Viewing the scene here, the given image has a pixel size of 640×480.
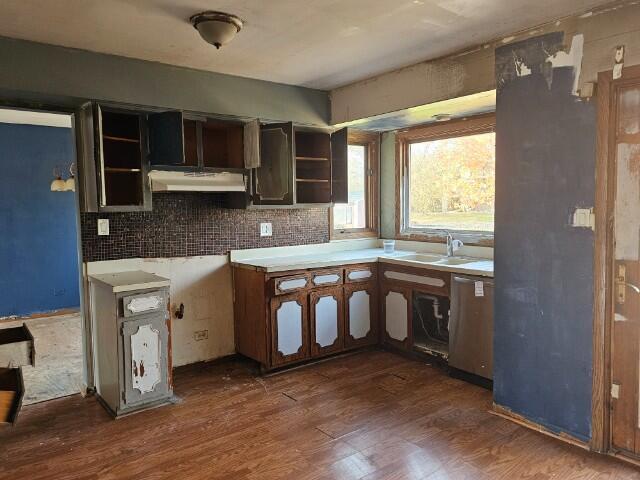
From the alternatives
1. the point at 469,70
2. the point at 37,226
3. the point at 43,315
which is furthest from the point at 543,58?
the point at 43,315

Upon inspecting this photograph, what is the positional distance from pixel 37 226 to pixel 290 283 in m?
3.94

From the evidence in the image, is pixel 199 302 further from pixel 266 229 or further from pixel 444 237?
pixel 444 237

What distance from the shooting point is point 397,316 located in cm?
423

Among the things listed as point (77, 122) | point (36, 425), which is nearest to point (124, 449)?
point (36, 425)

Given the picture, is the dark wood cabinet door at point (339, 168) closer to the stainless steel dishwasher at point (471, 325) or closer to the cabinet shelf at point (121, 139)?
the stainless steel dishwasher at point (471, 325)

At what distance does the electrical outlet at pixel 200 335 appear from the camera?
4.01m

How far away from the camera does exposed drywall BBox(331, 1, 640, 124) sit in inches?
95.8

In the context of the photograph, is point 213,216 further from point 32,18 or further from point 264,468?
point 264,468

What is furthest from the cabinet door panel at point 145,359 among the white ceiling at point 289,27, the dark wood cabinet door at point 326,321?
the white ceiling at point 289,27


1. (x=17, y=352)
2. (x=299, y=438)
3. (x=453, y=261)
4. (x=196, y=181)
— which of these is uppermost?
(x=196, y=181)

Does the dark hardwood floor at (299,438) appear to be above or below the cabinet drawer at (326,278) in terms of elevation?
below

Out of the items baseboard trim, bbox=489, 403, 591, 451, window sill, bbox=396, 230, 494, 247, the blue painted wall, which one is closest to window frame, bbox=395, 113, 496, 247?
window sill, bbox=396, 230, 494, 247

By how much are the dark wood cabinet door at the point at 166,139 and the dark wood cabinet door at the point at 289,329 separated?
1.31m

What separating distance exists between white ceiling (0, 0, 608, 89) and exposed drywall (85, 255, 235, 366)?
156 centimetres
